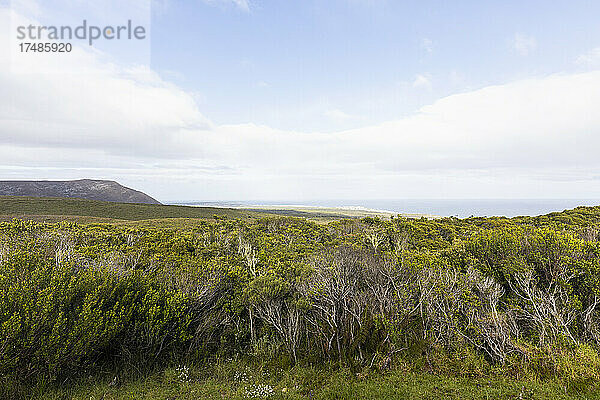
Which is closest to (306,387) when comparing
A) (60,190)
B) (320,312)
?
(320,312)

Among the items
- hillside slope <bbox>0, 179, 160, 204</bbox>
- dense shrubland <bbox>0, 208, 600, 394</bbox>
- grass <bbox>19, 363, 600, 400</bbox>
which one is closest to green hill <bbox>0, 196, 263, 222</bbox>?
dense shrubland <bbox>0, 208, 600, 394</bbox>

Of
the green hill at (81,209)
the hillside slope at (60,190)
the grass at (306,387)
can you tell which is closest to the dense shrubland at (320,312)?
the grass at (306,387)

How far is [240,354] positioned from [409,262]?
25.6ft

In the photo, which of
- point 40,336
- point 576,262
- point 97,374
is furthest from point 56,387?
point 576,262

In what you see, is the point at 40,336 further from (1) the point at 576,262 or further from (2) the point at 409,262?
(1) the point at 576,262

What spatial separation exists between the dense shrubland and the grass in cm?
49

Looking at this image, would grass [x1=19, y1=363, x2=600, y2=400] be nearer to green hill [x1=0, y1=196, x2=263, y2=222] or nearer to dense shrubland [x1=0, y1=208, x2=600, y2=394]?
dense shrubland [x1=0, y1=208, x2=600, y2=394]

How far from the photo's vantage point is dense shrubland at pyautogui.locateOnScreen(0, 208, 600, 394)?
7914 millimetres

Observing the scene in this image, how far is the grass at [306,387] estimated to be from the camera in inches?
294

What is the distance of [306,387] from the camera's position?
8.30 m

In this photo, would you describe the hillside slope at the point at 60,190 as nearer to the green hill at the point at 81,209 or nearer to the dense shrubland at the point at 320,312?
the green hill at the point at 81,209

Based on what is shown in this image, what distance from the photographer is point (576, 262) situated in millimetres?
10078

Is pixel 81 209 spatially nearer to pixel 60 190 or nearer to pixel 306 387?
pixel 306 387

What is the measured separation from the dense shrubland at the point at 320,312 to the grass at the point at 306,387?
49 cm
